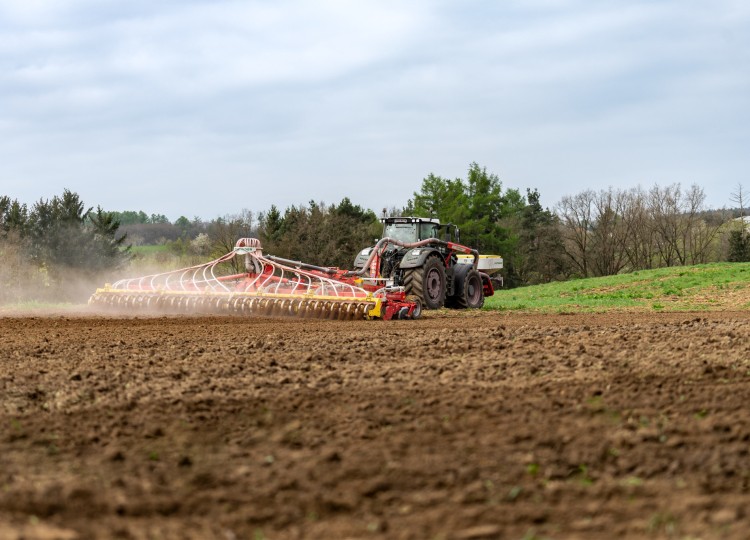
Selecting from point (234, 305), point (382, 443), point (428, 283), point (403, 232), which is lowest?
point (382, 443)

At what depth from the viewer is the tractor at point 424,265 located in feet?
60.7

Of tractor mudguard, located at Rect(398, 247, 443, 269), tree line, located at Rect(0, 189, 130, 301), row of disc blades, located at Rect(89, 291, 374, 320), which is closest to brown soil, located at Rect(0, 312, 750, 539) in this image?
row of disc blades, located at Rect(89, 291, 374, 320)

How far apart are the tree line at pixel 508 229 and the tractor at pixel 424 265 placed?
86.5 feet

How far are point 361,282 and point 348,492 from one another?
13062 mm

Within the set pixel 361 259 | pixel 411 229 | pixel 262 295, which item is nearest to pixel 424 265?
pixel 411 229


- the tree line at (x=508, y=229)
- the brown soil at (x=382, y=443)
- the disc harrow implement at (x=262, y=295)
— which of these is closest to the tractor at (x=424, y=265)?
the disc harrow implement at (x=262, y=295)

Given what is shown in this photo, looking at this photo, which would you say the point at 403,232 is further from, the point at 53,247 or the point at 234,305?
the point at 53,247

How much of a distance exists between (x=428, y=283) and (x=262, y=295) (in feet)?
13.1

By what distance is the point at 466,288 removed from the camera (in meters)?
20.4

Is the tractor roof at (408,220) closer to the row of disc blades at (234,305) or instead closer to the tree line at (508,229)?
the row of disc blades at (234,305)

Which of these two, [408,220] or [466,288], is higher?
[408,220]

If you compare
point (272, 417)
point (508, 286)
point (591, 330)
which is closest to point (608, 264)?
point (508, 286)

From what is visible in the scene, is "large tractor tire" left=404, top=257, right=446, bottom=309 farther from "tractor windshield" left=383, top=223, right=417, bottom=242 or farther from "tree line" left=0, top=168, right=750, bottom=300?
"tree line" left=0, top=168, right=750, bottom=300

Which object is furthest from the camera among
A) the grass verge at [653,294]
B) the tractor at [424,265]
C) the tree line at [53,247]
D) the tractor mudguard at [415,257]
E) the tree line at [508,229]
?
the tree line at [508,229]
